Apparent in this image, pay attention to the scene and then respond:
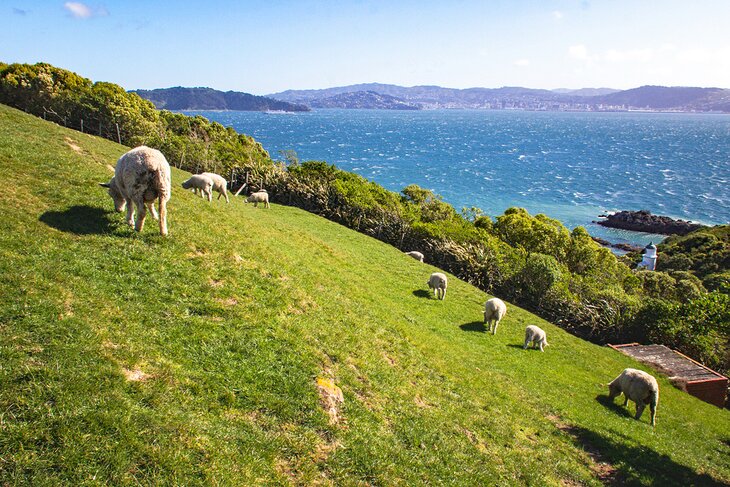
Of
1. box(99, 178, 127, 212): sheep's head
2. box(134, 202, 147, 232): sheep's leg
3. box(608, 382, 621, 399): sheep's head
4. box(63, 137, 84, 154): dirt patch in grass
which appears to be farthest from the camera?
box(63, 137, 84, 154): dirt patch in grass

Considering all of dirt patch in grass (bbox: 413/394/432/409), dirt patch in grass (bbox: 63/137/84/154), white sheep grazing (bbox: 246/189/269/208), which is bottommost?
dirt patch in grass (bbox: 413/394/432/409)

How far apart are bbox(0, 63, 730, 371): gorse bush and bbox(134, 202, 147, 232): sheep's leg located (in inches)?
1016

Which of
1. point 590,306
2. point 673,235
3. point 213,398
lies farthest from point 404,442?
point 673,235

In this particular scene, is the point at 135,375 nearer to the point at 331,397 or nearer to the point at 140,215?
the point at 331,397

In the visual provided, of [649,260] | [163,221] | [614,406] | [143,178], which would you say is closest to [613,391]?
[614,406]

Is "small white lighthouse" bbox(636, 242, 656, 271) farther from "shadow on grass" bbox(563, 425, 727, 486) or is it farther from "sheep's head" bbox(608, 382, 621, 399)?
"shadow on grass" bbox(563, 425, 727, 486)

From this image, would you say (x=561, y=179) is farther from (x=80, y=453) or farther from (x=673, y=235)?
(x=80, y=453)

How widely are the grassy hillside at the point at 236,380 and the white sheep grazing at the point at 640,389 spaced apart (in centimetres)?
75

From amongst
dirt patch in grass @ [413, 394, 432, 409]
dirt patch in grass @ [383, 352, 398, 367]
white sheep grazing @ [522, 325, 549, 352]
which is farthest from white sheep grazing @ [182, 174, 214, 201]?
white sheep grazing @ [522, 325, 549, 352]

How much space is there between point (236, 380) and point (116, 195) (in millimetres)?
8711

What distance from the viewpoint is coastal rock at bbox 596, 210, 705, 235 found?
9081 centimetres

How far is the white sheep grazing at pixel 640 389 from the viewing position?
57.3ft

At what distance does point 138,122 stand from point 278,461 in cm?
5433

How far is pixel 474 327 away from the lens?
77.7 ft
